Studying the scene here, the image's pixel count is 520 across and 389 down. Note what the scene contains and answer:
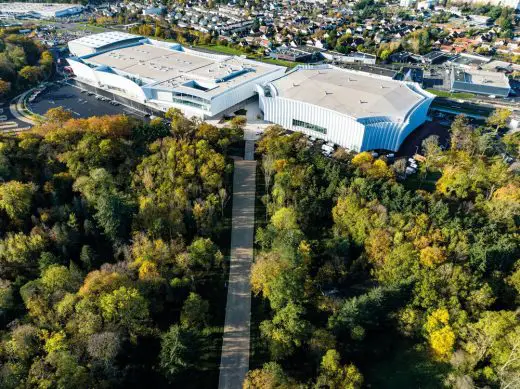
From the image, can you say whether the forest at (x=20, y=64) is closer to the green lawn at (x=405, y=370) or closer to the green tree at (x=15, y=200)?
the green tree at (x=15, y=200)

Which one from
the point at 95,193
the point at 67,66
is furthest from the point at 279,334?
the point at 67,66

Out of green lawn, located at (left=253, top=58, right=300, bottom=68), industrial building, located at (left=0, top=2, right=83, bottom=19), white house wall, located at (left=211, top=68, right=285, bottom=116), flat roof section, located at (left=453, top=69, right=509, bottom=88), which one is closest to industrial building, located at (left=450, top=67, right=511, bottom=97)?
flat roof section, located at (left=453, top=69, right=509, bottom=88)

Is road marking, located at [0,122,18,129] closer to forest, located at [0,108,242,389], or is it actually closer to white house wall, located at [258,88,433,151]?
forest, located at [0,108,242,389]

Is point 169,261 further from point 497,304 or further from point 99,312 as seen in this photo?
point 497,304

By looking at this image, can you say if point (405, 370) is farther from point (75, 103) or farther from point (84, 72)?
point (84, 72)

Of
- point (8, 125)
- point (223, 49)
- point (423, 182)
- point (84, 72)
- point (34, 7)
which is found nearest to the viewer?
point (423, 182)

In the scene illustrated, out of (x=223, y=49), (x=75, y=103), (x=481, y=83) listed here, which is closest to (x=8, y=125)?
(x=75, y=103)
